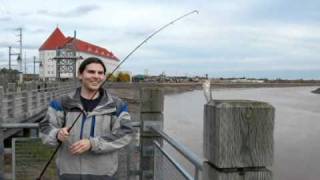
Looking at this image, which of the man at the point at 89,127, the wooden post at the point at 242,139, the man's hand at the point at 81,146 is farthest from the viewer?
the man at the point at 89,127

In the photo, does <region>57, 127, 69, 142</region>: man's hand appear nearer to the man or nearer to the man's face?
the man

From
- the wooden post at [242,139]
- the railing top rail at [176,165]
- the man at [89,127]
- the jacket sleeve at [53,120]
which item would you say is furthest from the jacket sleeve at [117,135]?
the wooden post at [242,139]

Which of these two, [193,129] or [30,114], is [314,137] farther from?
[30,114]

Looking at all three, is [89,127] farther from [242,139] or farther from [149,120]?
[149,120]

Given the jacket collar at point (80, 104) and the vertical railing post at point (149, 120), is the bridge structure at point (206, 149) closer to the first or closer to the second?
the vertical railing post at point (149, 120)

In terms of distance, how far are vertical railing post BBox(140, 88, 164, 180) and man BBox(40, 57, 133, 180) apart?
5.70 feet

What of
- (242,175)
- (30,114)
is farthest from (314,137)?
(242,175)

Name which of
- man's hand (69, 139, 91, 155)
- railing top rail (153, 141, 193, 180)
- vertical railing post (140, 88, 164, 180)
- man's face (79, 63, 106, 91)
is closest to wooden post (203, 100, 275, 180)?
railing top rail (153, 141, 193, 180)

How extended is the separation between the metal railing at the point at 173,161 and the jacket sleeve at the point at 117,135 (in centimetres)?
35

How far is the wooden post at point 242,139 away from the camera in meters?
2.31

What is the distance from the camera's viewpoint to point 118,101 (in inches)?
151

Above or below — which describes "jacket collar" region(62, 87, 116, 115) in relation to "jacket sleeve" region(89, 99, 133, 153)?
above

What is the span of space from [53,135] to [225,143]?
1.72 metres

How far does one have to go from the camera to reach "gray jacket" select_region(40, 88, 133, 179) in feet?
12.3
